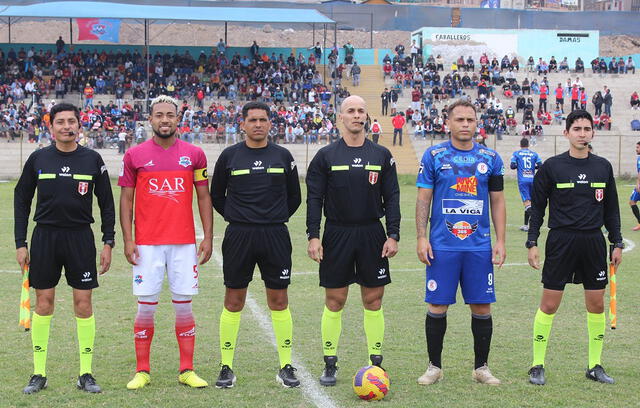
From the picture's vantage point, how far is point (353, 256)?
7996 millimetres

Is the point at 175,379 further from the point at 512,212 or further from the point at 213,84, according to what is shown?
the point at 213,84

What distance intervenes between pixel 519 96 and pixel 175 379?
4279cm

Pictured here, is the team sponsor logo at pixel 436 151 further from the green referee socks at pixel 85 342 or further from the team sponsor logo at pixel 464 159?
the green referee socks at pixel 85 342

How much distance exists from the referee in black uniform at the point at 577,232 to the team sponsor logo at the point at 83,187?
155 inches

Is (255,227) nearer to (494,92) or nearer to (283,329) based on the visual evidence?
(283,329)

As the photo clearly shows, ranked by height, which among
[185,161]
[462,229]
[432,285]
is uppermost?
[185,161]

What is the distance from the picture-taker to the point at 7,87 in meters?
45.1

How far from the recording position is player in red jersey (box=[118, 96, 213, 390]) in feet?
25.8

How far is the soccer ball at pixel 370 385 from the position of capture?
7.37 m

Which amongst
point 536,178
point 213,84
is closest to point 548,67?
point 213,84

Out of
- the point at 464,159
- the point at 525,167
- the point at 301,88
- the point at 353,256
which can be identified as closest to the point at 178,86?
the point at 301,88

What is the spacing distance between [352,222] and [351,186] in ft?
1.03

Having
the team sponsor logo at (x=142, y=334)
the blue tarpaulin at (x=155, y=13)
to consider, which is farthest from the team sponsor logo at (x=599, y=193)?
the blue tarpaulin at (x=155, y=13)

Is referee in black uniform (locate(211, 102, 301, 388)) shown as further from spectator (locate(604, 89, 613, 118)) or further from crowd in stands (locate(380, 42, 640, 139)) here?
spectator (locate(604, 89, 613, 118))
